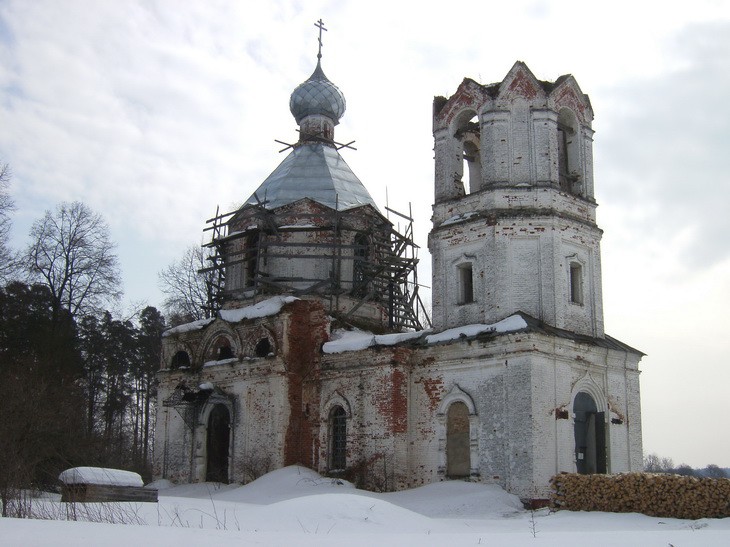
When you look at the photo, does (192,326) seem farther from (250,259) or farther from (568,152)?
(568,152)

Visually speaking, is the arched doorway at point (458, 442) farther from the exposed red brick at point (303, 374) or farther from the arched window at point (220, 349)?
the arched window at point (220, 349)

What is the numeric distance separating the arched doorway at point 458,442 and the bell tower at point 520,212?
1957 mm

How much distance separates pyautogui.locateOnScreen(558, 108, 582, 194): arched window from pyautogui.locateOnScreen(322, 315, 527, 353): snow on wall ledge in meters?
4.05

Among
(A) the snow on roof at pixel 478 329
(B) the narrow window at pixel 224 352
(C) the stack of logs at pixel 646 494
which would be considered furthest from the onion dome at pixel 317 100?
(C) the stack of logs at pixel 646 494

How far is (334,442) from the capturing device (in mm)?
19609

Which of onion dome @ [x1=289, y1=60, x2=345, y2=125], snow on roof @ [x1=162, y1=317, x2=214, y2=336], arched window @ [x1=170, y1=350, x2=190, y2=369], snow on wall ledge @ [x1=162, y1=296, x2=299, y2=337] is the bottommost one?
arched window @ [x1=170, y1=350, x2=190, y2=369]

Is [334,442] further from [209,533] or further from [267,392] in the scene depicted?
[209,533]

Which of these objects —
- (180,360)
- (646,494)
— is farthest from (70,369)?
(646,494)

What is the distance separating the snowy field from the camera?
→ 6.72m

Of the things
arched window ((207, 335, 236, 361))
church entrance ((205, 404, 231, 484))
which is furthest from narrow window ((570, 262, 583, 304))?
church entrance ((205, 404, 231, 484))

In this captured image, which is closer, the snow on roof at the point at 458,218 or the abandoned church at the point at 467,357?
the abandoned church at the point at 467,357

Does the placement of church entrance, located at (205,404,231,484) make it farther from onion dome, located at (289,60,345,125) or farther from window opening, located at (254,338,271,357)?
onion dome, located at (289,60,345,125)

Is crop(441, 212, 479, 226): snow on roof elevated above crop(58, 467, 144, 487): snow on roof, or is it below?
above

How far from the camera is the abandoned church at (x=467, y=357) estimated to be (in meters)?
17.1
